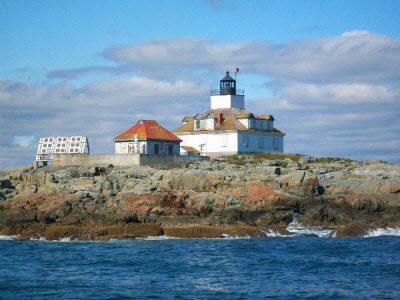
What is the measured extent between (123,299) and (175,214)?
498 inches

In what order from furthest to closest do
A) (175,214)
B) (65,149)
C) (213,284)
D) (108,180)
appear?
(65,149)
(108,180)
(175,214)
(213,284)

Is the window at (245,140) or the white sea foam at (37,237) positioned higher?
the window at (245,140)

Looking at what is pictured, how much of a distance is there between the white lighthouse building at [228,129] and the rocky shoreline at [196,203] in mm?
11049

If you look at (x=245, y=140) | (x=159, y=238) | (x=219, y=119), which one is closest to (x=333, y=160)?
(x=245, y=140)

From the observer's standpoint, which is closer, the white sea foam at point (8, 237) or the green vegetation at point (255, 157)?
the white sea foam at point (8, 237)

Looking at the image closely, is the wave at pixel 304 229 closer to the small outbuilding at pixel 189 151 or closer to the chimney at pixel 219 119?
the small outbuilding at pixel 189 151

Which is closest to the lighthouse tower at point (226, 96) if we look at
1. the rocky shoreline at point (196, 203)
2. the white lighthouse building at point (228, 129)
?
the white lighthouse building at point (228, 129)

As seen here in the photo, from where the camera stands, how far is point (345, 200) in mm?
29625

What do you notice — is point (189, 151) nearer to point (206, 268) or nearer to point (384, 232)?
point (384, 232)

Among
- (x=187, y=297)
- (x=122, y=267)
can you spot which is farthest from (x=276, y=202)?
(x=187, y=297)

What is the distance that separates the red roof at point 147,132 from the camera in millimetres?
41219

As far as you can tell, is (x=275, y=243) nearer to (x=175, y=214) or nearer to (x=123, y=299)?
(x=175, y=214)

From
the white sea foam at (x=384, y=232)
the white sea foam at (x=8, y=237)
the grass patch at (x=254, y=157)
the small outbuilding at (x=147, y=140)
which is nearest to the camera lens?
the white sea foam at (x=8, y=237)

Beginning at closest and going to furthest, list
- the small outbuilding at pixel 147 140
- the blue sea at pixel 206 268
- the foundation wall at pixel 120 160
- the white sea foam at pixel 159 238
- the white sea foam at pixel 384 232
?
the blue sea at pixel 206 268, the white sea foam at pixel 159 238, the white sea foam at pixel 384 232, the foundation wall at pixel 120 160, the small outbuilding at pixel 147 140
